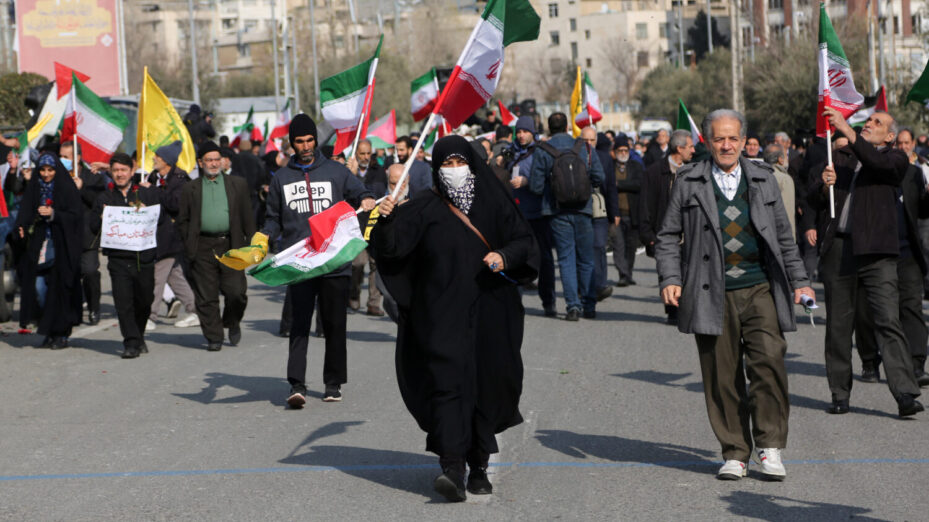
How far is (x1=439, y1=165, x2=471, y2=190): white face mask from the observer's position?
696 centimetres

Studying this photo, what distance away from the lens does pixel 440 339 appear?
6934mm

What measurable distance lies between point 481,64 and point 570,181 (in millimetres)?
6086

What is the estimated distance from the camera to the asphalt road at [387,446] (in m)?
6.75

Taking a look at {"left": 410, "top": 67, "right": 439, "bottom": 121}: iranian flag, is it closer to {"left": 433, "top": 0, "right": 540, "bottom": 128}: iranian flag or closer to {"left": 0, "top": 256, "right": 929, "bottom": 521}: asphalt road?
{"left": 0, "top": 256, "right": 929, "bottom": 521}: asphalt road

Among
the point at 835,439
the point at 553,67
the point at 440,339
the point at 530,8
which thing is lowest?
the point at 835,439

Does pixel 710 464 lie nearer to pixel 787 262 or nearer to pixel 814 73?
pixel 787 262

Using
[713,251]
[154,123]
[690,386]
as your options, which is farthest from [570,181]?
[713,251]

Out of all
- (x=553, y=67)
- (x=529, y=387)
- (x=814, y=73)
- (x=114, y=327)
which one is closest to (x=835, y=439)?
(x=529, y=387)

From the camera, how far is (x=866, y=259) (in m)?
9.43

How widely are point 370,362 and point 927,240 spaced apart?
Result: 17.5 feet

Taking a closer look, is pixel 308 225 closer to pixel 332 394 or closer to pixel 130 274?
pixel 332 394

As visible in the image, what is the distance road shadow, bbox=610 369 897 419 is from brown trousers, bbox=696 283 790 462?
1.85 meters

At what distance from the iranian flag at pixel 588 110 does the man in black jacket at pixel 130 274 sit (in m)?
9.35

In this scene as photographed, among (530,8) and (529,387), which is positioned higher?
(530,8)
